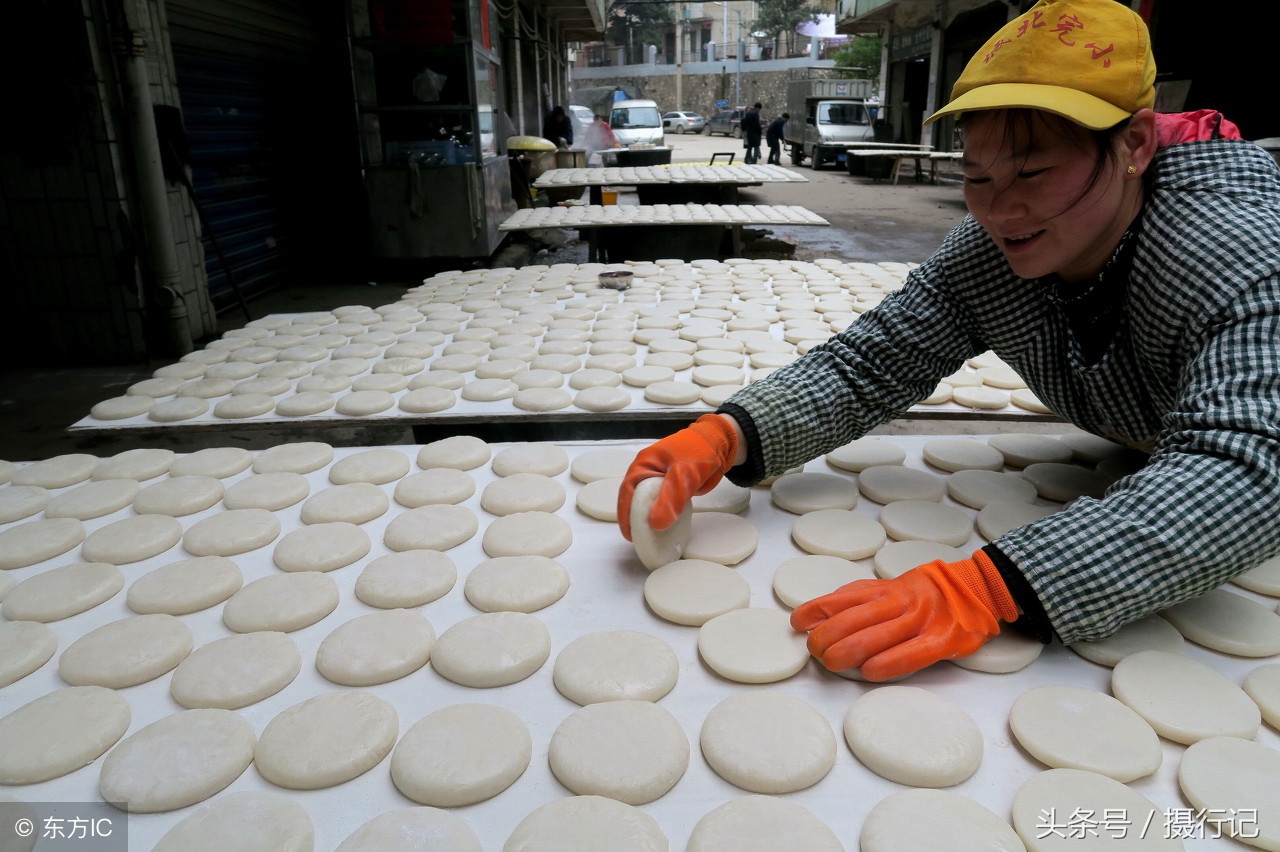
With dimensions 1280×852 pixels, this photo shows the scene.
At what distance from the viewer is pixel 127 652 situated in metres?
1.08

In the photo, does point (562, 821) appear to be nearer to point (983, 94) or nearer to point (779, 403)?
point (779, 403)

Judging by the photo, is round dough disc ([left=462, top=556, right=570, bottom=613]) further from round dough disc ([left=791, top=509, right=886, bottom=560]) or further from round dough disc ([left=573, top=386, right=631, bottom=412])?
round dough disc ([left=573, top=386, right=631, bottom=412])

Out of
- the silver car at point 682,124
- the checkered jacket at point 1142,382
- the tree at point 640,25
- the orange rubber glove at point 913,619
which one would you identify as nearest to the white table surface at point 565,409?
the checkered jacket at point 1142,382

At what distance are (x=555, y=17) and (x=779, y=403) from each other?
56.8ft

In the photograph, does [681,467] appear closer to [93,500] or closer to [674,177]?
[93,500]

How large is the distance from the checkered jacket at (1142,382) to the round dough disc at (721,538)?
0.31 ft

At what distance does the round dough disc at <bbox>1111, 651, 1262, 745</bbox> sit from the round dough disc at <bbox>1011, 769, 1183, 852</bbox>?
12cm

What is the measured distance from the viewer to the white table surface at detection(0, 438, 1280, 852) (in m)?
0.87

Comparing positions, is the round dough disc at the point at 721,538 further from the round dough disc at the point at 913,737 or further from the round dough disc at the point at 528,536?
the round dough disc at the point at 913,737

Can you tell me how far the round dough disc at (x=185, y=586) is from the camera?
1199mm

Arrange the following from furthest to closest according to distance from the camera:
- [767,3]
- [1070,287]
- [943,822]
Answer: [767,3], [1070,287], [943,822]

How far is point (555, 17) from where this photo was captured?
16.2 meters

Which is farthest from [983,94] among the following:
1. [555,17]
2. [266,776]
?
[555,17]

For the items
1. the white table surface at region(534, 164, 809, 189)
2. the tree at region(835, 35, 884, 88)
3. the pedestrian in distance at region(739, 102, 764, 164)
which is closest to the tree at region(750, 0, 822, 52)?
the tree at region(835, 35, 884, 88)
